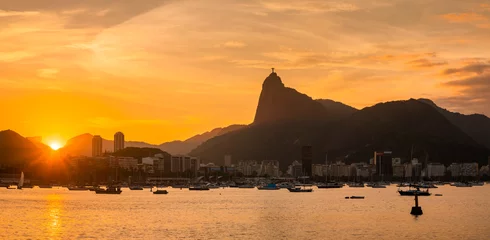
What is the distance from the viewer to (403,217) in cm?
11888

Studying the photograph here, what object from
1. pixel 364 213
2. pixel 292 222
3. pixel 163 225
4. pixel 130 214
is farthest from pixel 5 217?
pixel 364 213

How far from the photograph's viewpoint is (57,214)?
127 meters

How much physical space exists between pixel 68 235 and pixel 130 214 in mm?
39166

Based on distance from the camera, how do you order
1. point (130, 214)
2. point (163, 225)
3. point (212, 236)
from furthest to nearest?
1. point (130, 214)
2. point (163, 225)
3. point (212, 236)

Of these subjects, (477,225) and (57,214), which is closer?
(477,225)

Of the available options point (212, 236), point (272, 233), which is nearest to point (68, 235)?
point (212, 236)

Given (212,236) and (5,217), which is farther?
(5,217)

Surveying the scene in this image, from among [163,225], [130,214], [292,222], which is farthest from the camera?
[130,214]

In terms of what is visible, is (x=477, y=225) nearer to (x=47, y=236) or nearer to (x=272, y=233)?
(x=272, y=233)

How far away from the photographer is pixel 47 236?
86.8m

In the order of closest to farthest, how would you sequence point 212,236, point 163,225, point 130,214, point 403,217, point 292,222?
point 212,236 < point 163,225 < point 292,222 < point 403,217 < point 130,214

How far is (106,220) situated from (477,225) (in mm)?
54850

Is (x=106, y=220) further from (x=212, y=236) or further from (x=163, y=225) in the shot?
(x=212, y=236)

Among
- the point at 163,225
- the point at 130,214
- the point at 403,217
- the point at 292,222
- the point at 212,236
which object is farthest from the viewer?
the point at 130,214
